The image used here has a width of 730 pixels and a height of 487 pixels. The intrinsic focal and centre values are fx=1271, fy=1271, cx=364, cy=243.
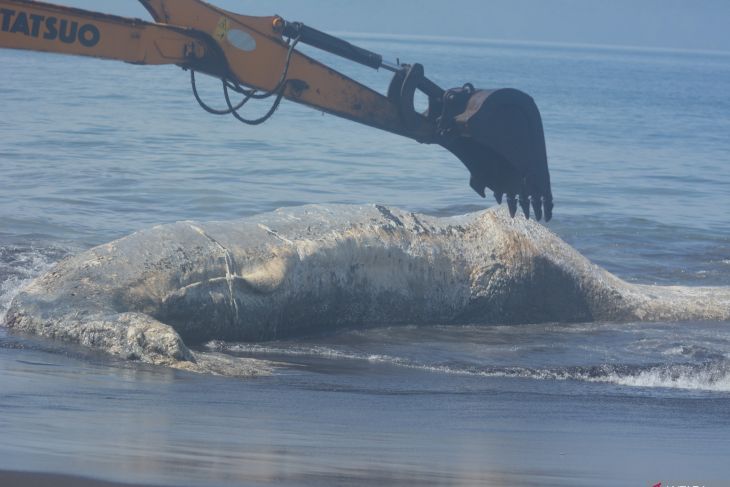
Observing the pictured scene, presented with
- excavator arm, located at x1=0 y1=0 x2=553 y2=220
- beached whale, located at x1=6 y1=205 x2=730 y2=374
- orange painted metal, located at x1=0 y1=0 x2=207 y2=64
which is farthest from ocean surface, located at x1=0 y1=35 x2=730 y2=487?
orange painted metal, located at x1=0 y1=0 x2=207 y2=64

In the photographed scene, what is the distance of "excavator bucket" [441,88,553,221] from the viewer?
8984mm

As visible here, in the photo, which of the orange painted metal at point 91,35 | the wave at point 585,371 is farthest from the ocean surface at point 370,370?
the orange painted metal at point 91,35

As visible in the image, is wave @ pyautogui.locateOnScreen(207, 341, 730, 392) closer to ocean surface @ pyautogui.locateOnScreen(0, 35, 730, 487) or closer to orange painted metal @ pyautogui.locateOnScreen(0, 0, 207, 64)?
ocean surface @ pyautogui.locateOnScreen(0, 35, 730, 487)

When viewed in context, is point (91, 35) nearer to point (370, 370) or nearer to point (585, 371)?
point (370, 370)

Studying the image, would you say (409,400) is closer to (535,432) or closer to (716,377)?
(535,432)

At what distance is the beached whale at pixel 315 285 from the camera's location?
8.50m

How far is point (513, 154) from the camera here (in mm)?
9180

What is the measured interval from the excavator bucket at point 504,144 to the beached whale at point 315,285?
1.15m

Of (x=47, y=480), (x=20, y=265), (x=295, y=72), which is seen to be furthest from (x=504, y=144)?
(x=47, y=480)

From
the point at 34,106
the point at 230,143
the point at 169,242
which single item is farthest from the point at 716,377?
the point at 34,106

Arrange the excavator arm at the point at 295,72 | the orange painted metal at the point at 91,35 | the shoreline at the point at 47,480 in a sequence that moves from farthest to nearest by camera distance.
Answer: the excavator arm at the point at 295,72
the orange painted metal at the point at 91,35
the shoreline at the point at 47,480

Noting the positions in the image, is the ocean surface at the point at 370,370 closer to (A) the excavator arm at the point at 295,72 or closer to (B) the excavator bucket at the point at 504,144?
(B) the excavator bucket at the point at 504,144

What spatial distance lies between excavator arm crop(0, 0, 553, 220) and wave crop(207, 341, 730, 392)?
1.25m

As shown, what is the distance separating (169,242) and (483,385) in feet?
8.26
